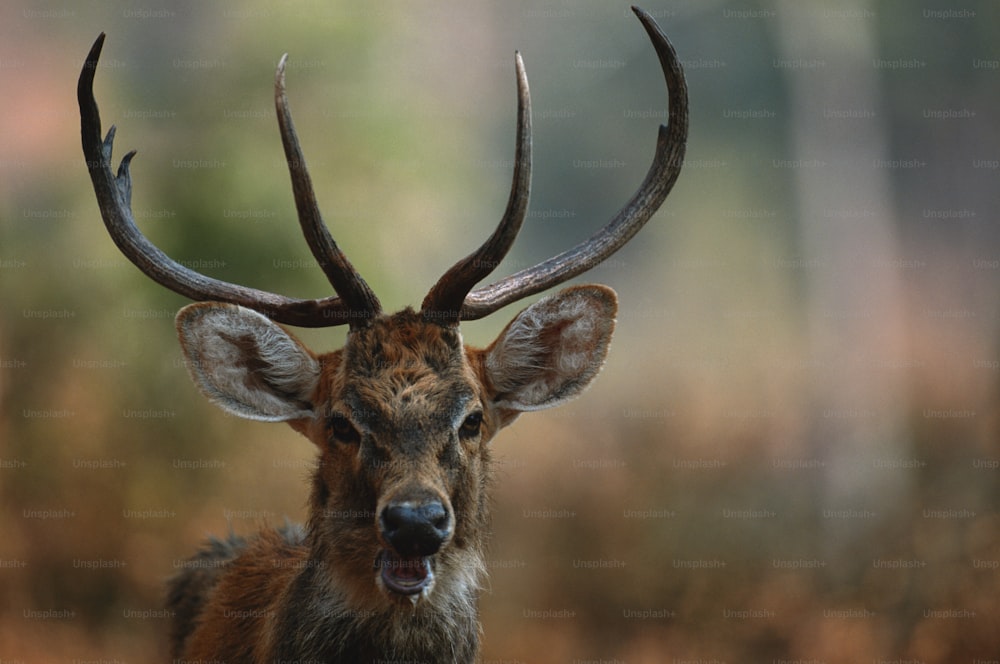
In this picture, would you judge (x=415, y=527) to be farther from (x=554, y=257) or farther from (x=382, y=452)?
(x=554, y=257)

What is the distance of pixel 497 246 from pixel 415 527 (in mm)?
1318

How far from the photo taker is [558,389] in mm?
4992

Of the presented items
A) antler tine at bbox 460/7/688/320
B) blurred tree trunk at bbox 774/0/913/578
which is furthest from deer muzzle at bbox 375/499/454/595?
blurred tree trunk at bbox 774/0/913/578

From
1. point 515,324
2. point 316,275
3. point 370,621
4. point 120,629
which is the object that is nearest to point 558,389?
point 515,324

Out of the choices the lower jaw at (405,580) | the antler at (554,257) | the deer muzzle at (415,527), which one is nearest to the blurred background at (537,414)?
the antler at (554,257)

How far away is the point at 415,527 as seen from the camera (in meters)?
3.91

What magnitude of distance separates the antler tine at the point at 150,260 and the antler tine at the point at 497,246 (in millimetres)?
441

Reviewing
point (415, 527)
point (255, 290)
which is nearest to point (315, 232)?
point (255, 290)

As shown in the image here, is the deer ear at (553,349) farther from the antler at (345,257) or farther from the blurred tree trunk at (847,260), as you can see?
the blurred tree trunk at (847,260)

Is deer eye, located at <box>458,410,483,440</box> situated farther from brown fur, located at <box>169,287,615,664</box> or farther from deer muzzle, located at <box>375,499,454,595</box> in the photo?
deer muzzle, located at <box>375,499,454,595</box>

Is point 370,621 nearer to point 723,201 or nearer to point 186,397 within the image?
point 186,397

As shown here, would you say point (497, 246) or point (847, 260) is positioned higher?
point (497, 246)

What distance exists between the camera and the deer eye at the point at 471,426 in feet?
14.8

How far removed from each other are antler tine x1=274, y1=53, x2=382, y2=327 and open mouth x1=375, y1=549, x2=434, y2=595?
3.63ft
